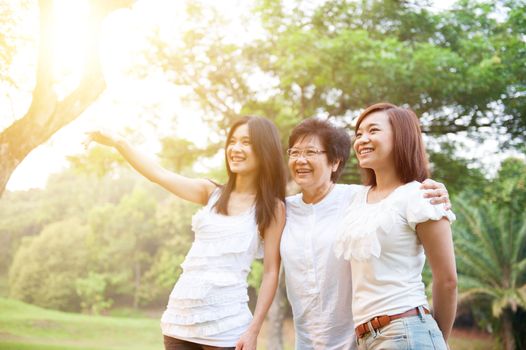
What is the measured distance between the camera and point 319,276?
2.03 meters

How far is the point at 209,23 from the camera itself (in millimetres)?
8484

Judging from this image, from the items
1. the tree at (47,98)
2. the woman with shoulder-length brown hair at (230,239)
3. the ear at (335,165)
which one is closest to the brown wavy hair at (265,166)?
the woman with shoulder-length brown hair at (230,239)

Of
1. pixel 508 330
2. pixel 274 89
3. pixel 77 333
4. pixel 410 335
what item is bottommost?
pixel 508 330

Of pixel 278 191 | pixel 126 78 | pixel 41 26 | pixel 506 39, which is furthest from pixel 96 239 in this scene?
pixel 278 191

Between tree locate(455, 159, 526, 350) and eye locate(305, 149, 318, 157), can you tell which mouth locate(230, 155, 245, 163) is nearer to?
eye locate(305, 149, 318, 157)

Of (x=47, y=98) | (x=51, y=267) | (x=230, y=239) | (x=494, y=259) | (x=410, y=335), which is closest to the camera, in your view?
(x=410, y=335)

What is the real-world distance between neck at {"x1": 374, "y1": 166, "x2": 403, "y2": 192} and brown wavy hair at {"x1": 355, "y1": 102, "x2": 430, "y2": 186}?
0.02m

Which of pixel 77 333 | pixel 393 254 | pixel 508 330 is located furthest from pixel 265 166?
pixel 77 333

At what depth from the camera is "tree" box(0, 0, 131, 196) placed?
10.00 ft

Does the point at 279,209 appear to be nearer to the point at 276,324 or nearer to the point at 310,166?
the point at 310,166

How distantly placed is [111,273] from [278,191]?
18.6 m

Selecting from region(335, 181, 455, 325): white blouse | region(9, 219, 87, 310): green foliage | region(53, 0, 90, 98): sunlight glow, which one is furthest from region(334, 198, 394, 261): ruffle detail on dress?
region(9, 219, 87, 310): green foliage

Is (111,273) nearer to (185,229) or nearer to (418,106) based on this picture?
(185,229)

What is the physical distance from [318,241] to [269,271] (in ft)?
0.76
